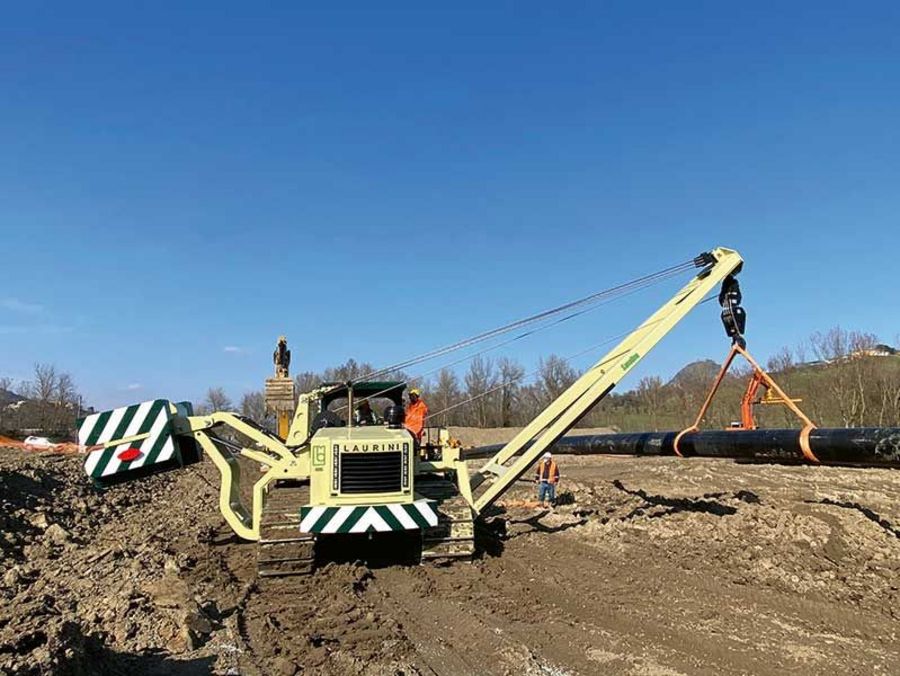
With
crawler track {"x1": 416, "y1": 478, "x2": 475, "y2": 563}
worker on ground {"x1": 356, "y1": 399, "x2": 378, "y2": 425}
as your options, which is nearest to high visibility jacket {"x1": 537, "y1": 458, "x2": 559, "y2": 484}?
worker on ground {"x1": 356, "y1": 399, "x2": 378, "y2": 425}

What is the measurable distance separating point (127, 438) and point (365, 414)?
3.52 meters

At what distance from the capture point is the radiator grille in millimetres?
8297

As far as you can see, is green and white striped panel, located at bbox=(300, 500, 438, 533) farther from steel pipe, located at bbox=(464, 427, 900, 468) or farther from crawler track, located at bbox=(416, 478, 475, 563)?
steel pipe, located at bbox=(464, 427, 900, 468)

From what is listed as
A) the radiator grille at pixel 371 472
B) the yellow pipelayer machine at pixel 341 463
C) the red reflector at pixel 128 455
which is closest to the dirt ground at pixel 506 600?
the yellow pipelayer machine at pixel 341 463

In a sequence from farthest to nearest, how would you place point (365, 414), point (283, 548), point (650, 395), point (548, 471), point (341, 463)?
point (650, 395) < point (548, 471) < point (365, 414) < point (341, 463) < point (283, 548)

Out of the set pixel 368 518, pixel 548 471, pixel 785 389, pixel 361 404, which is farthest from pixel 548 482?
pixel 785 389

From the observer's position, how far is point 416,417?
10516mm

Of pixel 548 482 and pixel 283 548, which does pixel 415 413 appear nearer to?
pixel 283 548

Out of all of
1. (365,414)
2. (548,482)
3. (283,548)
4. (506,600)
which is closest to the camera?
(506,600)

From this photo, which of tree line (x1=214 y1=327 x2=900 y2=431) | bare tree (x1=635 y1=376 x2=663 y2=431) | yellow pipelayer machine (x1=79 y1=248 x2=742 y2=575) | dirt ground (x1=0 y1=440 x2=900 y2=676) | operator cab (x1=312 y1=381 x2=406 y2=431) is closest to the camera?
dirt ground (x1=0 y1=440 x2=900 y2=676)

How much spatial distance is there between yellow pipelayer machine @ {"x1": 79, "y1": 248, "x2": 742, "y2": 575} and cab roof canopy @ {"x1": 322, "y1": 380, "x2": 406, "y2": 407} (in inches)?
7.5

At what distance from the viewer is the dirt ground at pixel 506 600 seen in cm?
532

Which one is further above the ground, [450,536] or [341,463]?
[341,463]

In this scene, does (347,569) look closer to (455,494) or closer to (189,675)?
(455,494)
